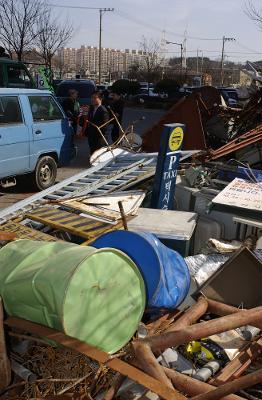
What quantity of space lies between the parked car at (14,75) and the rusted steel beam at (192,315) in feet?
35.9

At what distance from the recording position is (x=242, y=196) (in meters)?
5.26

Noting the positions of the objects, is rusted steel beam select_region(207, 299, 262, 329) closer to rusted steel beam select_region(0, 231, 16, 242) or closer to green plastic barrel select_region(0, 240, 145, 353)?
green plastic barrel select_region(0, 240, 145, 353)

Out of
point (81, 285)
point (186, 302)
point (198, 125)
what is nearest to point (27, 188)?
point (198, 125)

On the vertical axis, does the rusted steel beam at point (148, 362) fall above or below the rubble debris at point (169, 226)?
below

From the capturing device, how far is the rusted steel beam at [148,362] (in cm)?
263

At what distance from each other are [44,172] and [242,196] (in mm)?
4720

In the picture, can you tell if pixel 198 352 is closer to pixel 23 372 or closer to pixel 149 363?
pixel 149 363

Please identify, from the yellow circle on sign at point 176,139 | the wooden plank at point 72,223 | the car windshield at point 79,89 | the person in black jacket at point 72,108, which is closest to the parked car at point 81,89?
the car windshield at point 79,89

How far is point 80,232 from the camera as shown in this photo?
4.80 meters

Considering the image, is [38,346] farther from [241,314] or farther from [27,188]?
[27,188]

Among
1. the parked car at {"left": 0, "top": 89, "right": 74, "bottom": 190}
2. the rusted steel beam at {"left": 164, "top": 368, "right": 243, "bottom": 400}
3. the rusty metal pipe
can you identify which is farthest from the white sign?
the parked car at {"left": 0, "top": 89, "right": 74, "bottom": 190}

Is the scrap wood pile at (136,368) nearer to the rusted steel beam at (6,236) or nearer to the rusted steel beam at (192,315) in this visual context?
the rusted steel beam at (192,315)

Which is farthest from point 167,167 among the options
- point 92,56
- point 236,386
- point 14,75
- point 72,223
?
point 92,56

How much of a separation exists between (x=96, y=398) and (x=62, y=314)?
0.55 metres
